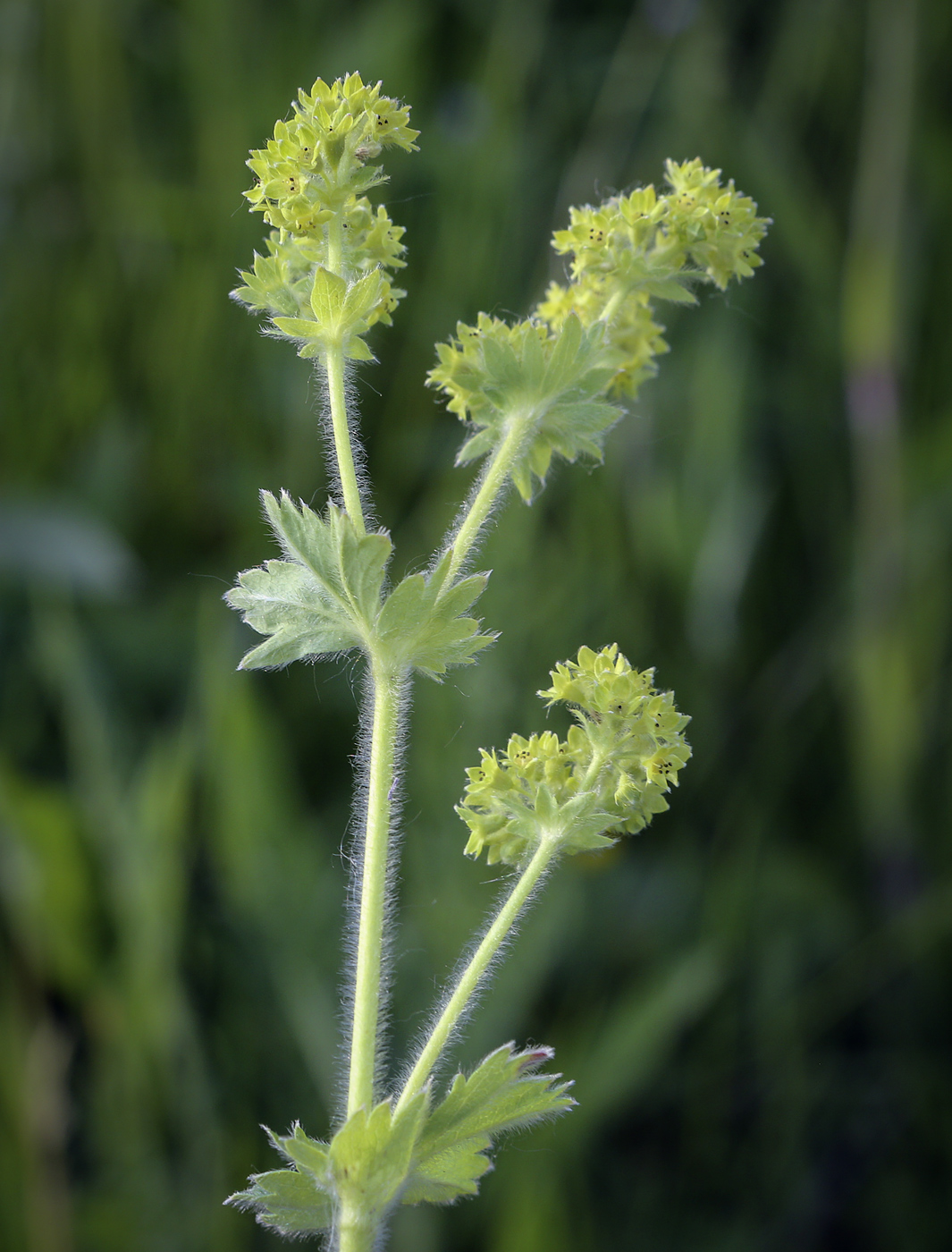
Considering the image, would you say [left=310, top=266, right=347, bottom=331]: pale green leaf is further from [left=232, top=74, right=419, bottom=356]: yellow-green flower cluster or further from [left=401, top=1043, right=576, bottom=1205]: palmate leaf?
[left=401, top=1043, right=576, bottom=1205]: palmate leaf

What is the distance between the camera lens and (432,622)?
24.1 inches

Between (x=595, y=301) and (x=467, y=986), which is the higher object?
(x=595, y=301)

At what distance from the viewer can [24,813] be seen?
52.1 inches

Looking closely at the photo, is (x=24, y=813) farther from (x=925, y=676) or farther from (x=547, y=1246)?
(x=925, y=676)

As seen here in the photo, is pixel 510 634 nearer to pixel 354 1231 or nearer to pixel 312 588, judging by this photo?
pixel 312 588

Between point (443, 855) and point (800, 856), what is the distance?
1.95 ft

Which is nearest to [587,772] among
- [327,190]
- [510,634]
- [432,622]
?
[432,622]

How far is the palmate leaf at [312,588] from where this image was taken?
594mm

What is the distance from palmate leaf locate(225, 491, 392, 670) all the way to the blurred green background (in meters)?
0.62

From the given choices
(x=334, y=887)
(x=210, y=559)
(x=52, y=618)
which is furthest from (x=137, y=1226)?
(x=210, y=559)

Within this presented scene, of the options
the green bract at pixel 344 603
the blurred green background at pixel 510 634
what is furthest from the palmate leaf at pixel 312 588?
the blurred green background at pixel 510 634

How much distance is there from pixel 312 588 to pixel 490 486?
0.12 metres

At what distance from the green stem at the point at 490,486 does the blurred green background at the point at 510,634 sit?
1.92 ft

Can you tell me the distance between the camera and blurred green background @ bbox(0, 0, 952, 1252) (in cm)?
132
